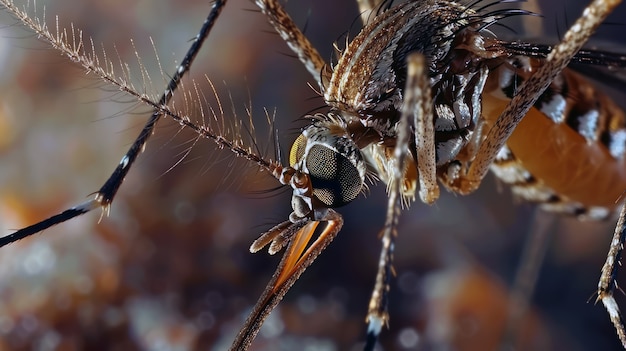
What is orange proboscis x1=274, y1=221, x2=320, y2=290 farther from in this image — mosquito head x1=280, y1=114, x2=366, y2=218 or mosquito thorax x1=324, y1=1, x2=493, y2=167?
mosquito thorax x1=324, y1=1, x2=493, y2=167

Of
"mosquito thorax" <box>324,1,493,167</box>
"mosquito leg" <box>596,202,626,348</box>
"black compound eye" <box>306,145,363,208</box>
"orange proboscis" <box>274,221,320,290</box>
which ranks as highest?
"mosquito thorax" <box>324,1,493,167</box>

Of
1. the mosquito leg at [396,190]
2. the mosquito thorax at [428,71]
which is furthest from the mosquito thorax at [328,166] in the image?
the mosquito leg at [396,190]

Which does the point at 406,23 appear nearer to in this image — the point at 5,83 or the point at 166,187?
the point at 166,187

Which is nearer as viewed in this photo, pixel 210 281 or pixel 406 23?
pixel 406 23

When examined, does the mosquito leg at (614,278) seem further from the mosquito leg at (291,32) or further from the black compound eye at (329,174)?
the mosquito leg at (291,32)

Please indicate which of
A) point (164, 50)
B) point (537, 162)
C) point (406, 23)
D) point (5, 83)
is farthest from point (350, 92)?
point (5, 83)

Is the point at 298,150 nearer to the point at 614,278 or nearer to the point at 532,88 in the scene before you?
the point at 532,88

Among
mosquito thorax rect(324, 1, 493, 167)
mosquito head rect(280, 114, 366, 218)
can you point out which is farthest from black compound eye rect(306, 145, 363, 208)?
mosquito thorax rect(324, 1, 493, 167)
